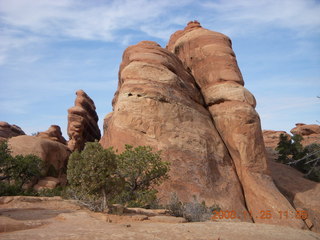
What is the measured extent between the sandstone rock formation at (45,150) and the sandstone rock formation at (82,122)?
231 inches

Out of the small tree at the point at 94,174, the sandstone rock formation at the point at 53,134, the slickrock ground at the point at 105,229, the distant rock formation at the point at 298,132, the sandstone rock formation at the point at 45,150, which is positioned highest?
the distant rock formation at the point at 298,132

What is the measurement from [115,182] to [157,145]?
8641 millimetres

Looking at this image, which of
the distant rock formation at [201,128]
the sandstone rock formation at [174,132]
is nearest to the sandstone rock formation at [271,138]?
the distant rock formation at [201,128]

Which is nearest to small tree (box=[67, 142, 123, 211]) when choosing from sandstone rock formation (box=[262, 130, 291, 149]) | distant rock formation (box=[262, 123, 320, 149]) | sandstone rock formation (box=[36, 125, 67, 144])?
sandstone rock formation (box=[36, 125, 67, 144])

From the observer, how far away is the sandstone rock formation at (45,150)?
27.9 meters

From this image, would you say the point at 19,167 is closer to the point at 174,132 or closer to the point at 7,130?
the point at 174,132

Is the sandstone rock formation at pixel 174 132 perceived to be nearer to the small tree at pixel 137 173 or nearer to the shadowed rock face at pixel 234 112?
the shadowed rock face at pixel 234 112

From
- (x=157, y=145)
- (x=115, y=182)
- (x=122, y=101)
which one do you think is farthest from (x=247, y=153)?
(x=115, y=182)

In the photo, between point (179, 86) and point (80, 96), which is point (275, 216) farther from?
point (80, 96)

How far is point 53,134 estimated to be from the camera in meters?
45.2

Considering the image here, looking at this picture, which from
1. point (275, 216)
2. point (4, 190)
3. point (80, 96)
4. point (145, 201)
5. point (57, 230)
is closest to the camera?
point (57, 230)

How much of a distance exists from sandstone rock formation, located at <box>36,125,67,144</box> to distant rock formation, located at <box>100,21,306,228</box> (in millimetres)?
21461

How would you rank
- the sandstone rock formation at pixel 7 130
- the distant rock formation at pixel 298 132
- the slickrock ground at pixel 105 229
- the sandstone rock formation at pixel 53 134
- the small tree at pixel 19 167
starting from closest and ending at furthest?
1. the slickrock ground at pixel 105 229
2. the small tree at pixel 19 167
3. the sandstone rock formation at pixel 53 134
4. the sandstone rock formation at pixel 7 130
5. the distant rock formation at pixel 298 132

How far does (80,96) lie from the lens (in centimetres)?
4622
